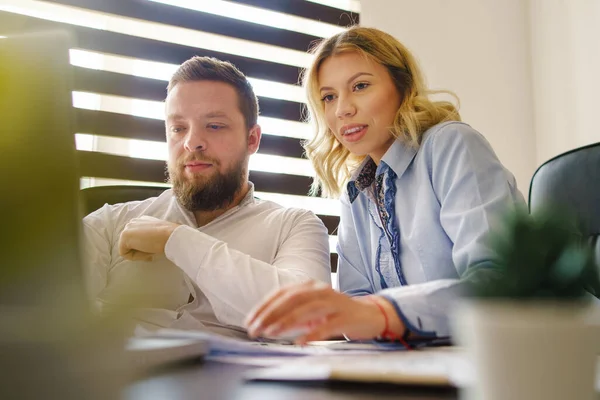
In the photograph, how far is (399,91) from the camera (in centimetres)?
151

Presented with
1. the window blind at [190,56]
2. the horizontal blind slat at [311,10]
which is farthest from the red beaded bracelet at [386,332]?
the horizontal blind slat at [311,10]

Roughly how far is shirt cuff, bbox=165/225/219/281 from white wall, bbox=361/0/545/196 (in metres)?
1.69

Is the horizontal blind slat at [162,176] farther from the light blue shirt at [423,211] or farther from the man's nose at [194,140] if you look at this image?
the light blue shirt at [423,211]

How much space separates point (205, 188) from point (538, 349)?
1326 mm

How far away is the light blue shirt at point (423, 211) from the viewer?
43.9 inches

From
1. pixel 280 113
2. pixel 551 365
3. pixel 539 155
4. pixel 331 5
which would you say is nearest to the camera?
pixel 551 365

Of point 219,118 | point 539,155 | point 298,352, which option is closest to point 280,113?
point 219,118

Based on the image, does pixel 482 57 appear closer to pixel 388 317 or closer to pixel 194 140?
pixel 194 140

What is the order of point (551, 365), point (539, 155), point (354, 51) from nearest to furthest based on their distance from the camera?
point (551, 365)
point (354, 51)
point (539, 155)

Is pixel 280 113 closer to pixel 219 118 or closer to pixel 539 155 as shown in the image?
pixel 219 118

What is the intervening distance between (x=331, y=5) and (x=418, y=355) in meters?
2.17

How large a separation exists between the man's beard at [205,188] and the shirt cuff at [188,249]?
289mm

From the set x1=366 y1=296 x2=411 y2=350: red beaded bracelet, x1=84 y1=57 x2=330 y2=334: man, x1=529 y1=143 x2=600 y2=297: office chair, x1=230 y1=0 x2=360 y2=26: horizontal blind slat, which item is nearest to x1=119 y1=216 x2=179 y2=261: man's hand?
x1=84 y1=57 x2=330 y2=334: man

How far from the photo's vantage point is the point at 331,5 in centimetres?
263
